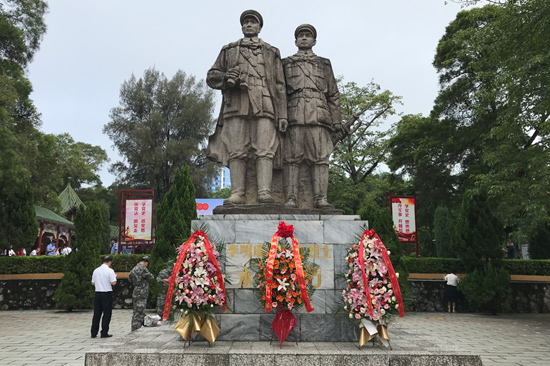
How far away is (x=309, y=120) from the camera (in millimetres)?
6445

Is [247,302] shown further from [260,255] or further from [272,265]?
[272,265]

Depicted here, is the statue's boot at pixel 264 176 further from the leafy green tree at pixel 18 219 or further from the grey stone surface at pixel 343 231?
the leafy green tree at pixel 18 219

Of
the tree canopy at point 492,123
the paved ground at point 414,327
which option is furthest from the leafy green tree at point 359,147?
the paved ground at point 414,327

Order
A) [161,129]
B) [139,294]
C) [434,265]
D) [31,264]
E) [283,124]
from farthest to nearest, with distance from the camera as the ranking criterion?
[161,129], [434,265], [31,264], [139,294], [283,124]

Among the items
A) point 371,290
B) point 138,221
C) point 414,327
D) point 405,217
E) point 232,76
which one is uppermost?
point 232,76

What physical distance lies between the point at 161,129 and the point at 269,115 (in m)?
25.7

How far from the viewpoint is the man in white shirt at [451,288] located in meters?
13.4

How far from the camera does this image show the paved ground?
6555mm

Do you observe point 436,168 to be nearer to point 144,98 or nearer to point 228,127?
point 228,127

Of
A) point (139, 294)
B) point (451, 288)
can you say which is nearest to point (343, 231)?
point (139, 294)

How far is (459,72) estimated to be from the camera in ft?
62.0

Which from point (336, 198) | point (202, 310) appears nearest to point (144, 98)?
point (336, 198)

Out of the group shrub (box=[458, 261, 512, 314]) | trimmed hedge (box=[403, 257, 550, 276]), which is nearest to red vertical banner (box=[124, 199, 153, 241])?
trimmed hedge (box=[403, 257, 550, 276])

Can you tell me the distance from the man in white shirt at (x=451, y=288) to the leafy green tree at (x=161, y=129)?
19808mm
